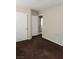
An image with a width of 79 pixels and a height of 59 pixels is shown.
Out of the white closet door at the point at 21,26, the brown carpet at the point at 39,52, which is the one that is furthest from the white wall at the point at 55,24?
the white closet door at the point at 21,26

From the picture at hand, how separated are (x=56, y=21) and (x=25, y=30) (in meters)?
2.31

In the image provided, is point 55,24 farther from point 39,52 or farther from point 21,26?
point 21,26

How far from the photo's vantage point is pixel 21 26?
481 cm

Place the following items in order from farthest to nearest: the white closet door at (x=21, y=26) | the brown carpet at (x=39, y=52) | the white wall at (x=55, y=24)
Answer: the white closet door at (x=21, y=26) → the white wall at (x=55, y=24) → the brown carpet at (x=39, y=52)

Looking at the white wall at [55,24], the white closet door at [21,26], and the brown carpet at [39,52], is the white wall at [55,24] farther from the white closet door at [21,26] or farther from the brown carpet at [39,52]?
the white closet door at [21,26]

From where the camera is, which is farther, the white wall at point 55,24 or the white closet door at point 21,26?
the white closet door at point 21,26

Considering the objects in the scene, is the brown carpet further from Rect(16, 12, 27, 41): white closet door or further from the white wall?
Rect(16, 12, 27, 41): white closet door

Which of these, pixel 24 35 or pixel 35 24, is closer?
pixel 24 35

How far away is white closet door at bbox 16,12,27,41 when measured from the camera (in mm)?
4594

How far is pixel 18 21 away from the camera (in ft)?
15.1

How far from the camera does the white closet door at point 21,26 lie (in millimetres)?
4594
